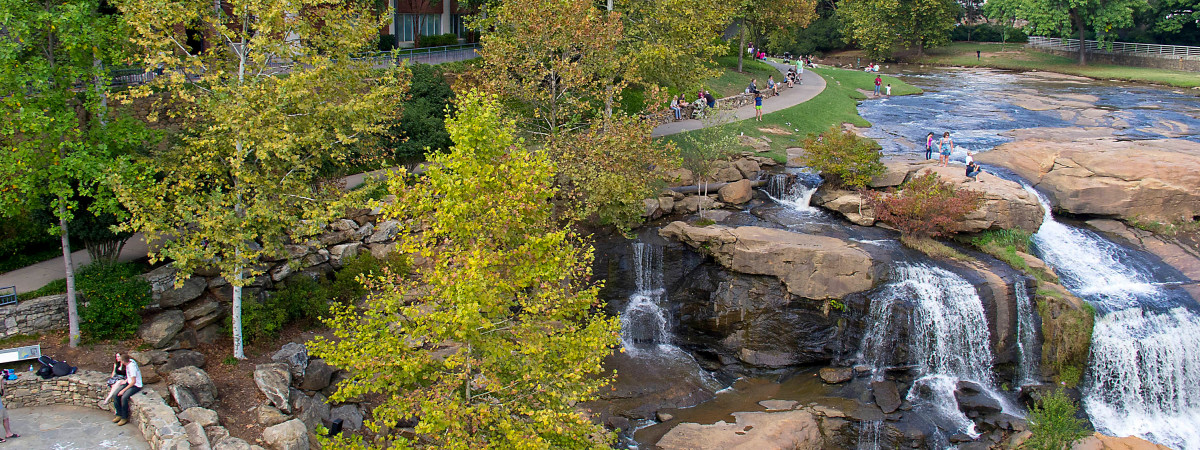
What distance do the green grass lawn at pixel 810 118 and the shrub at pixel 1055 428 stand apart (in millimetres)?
17051

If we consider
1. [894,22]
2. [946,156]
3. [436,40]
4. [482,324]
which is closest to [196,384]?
[482,324]

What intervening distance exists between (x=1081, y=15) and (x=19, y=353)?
7328 cm

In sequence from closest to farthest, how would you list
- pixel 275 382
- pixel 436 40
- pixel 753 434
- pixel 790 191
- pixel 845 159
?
pixel 275 382 < pixel 753 434 < pixel 845 159 < pixel 790 191 < pixel 436 40

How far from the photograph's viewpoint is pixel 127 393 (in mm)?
17969

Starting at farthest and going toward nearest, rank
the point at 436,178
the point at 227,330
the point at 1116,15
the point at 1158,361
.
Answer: the point at 1116,15 → the point at 1158,361 → the point at 227,330 → the point at 436,178

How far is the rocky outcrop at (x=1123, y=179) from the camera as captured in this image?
29.9 m

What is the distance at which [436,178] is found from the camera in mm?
15039

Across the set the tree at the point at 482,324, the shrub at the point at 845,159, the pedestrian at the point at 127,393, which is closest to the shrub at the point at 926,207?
the shrub at the point at 845,159

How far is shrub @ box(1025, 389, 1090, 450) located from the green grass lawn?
17.1 metres

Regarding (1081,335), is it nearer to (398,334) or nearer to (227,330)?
(398,334)

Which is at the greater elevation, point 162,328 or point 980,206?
point 980,206

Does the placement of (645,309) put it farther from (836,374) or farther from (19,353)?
(19,353)

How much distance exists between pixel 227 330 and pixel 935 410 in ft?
63.8

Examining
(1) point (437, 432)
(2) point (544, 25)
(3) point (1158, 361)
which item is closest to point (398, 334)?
(1) point (437, 432)
